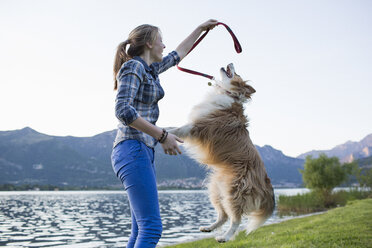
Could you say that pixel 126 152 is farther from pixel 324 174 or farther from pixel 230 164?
pixel 324 174

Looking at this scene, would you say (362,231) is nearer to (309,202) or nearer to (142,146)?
(142,146)

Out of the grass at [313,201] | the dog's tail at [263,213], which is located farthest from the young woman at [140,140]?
the grass at [313,201]

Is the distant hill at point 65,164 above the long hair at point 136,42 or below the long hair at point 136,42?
above

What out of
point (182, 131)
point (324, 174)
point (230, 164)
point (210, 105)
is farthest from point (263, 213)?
point (324, 174)

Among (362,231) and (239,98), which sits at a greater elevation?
(239,98)

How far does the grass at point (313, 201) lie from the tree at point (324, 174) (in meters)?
0.49

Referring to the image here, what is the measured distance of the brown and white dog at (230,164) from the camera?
11.5 feet

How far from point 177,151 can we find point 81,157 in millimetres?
149427

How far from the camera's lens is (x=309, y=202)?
21703mm

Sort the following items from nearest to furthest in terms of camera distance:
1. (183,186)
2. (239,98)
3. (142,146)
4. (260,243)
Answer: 1. (142,146)
2. (239,98)
3. (260,243)
4. (183,186)

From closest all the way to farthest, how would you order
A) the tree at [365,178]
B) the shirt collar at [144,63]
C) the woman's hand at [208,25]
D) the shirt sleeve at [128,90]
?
the shirt sleeve at [128,90], the shirt collar at [144,63], the woman's hand at [208,25], the tree at [365,178]

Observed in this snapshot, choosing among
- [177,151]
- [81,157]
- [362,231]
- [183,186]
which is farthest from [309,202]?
[81,157]

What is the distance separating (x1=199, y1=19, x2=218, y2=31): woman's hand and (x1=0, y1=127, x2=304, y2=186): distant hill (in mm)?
99682

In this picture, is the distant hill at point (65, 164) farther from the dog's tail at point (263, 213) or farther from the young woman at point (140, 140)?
the young woman at point (140, 140)
